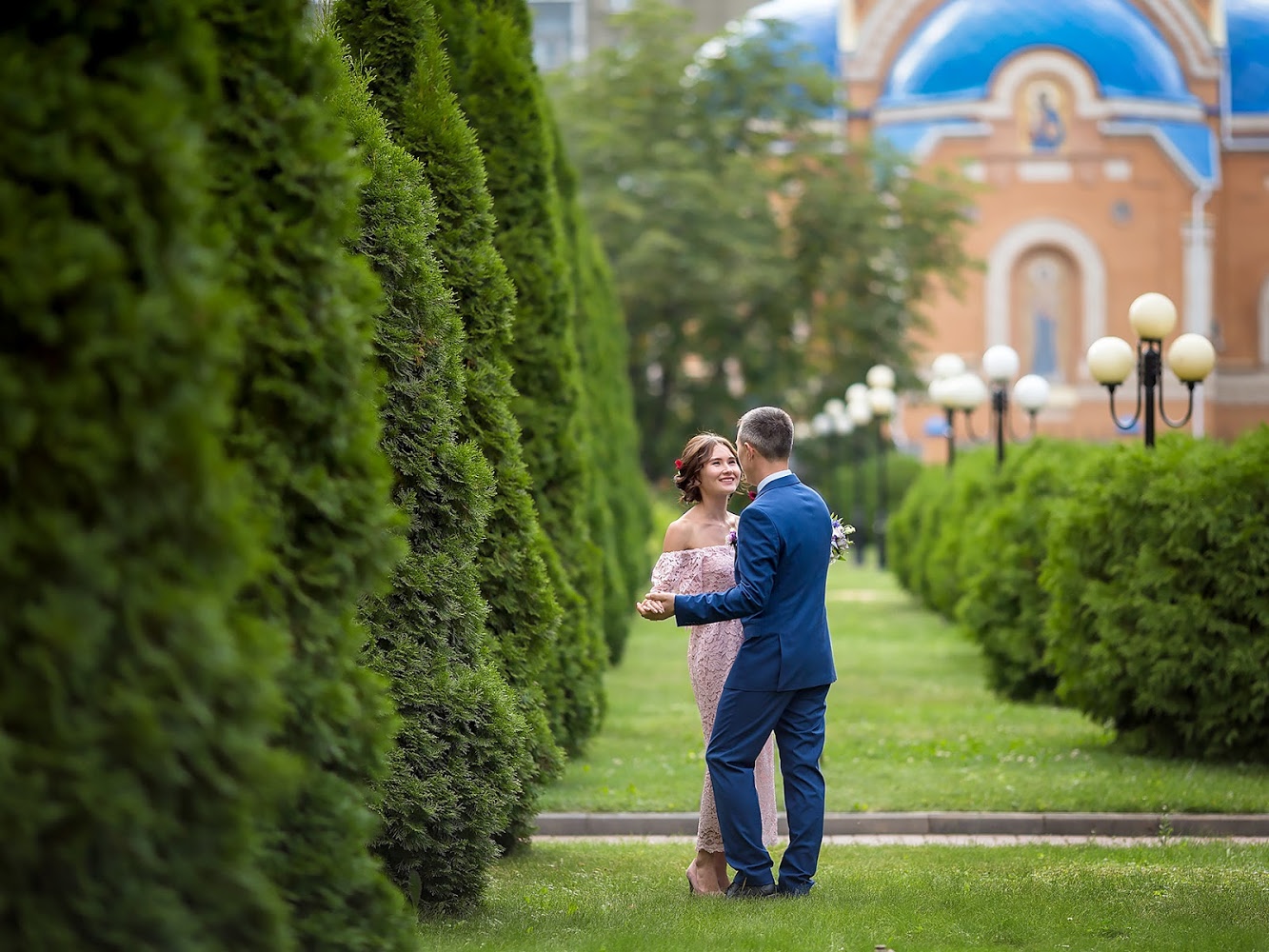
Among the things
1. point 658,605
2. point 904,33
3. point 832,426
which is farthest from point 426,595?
point 904,33

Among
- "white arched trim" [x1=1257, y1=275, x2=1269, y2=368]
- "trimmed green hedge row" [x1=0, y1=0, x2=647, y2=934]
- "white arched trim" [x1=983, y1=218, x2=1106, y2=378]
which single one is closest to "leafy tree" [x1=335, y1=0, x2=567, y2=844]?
"trimmed green hedge row" [x1=0, y1=0, x2=647, y2=934]

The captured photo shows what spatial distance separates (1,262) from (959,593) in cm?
1570

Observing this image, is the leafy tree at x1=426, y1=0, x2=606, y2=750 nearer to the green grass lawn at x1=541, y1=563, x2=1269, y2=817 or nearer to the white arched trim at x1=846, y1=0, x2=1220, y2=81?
the green grass lawn at x1=541, y1=563, x2=1269, y2=817

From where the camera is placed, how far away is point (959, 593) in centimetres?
1795

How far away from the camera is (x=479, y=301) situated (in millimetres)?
6914

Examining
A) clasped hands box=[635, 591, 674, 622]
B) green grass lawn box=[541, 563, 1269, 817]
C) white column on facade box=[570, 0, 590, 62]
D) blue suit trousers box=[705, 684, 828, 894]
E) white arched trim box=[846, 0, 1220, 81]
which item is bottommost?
green grass lawn box=[541, 563, 1269, 817]

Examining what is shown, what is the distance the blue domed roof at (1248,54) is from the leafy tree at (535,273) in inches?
1998

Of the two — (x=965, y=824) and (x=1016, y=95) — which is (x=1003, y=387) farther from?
(x=1016, y=95)

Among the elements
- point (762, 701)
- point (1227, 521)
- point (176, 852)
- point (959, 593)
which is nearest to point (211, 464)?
point (176, 852)

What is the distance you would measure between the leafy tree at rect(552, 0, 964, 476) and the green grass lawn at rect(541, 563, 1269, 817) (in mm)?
18349

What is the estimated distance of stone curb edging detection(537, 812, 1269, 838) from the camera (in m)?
8.16

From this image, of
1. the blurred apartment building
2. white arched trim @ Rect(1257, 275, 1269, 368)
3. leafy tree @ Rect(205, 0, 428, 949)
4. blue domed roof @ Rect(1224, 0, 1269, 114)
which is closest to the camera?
leafy tree @ Rect(205, 0, 428, 949)

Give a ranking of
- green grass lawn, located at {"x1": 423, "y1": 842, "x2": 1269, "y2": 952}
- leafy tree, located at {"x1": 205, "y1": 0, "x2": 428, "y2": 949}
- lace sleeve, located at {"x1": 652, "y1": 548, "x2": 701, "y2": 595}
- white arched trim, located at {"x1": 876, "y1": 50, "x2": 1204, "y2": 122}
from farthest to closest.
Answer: white arched trim, located at {"x1": 876, "y1": 50, "x2": 1204, "y2": 122}, lace sleeve, located at {"x1": 652, "y1": 548, "x2": 701, "y2": 595}, green grass lawn, located at {"x1": 423, "y1": 842, "x2": 1269, "y2": 952}, leafy tree, located at {"x1": 205, "y1": 0, "x2": 428, "y2": 949}

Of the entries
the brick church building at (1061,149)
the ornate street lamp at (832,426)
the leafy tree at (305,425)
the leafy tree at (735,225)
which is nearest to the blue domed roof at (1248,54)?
the brick church building at (1061,149)
